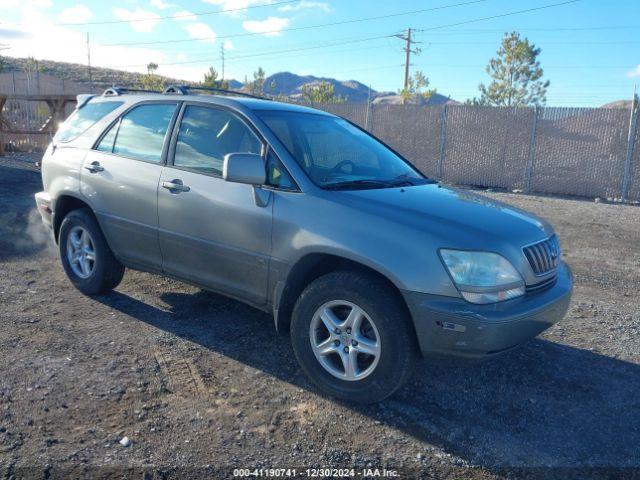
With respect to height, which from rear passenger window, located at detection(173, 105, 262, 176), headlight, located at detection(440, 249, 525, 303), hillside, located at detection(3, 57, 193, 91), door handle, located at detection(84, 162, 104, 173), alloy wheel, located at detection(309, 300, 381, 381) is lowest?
alloy wheel, located at detection(309, 300, 381, 381)

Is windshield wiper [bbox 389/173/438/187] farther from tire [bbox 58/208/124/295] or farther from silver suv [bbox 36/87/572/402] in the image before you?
tire [bbox 58/208/124/295]

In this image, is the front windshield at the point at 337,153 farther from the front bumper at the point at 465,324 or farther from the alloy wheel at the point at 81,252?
the alloy wheel at the point at 81,252

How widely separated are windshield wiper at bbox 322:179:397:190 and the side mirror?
1.39 feet

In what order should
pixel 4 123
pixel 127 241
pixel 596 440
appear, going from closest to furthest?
pixel 596 440, pixel 127 241, pixel 4 123

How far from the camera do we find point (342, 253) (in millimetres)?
3281

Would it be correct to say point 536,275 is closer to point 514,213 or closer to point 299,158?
point 514,213

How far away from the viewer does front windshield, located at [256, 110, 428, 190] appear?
3.86 meters

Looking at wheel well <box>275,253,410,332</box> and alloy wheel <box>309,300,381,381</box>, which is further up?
wheel well <box>275,253,410,332</box>

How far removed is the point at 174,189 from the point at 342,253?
→ 1538 mm

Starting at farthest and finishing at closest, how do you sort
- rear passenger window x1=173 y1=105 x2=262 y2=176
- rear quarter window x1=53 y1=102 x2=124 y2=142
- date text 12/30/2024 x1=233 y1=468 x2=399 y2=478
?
rear quarter window x1=53 y1=102 x2=124 y2=142, rear passenger window x1=173 y1=105 x2=262 y2=176, date text 12/30/2024 x1=233 y1=468 x2=399 y2=478

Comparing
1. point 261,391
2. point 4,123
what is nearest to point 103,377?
point 261,391

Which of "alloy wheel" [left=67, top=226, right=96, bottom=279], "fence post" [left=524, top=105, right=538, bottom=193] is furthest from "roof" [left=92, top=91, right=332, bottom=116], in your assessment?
"fence post" [left=524, top=105, right=538, bottom=193]

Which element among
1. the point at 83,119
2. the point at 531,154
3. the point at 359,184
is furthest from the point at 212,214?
the point at 531,154

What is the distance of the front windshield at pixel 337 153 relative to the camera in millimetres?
3863
